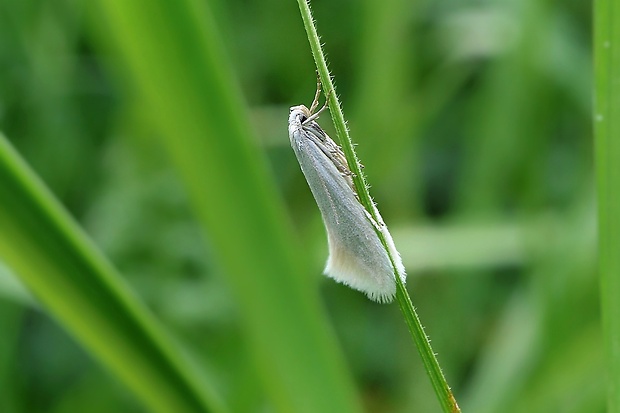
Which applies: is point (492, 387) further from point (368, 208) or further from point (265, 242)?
point (368, 208)

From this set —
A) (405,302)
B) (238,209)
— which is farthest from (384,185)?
(405,302)

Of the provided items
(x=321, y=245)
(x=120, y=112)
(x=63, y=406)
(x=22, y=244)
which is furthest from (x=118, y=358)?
(x=120, y=112)

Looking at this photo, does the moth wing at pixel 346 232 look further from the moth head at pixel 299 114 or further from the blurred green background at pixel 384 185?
the blurred green background at pixel 384 185

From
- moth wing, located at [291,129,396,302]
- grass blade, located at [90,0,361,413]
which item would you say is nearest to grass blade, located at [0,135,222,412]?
grass blade, located at [90,0,361,413]

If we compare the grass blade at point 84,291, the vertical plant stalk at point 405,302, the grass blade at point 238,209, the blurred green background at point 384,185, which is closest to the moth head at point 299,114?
the grass blade at point 238,209

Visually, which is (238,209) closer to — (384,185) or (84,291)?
(84,291)
